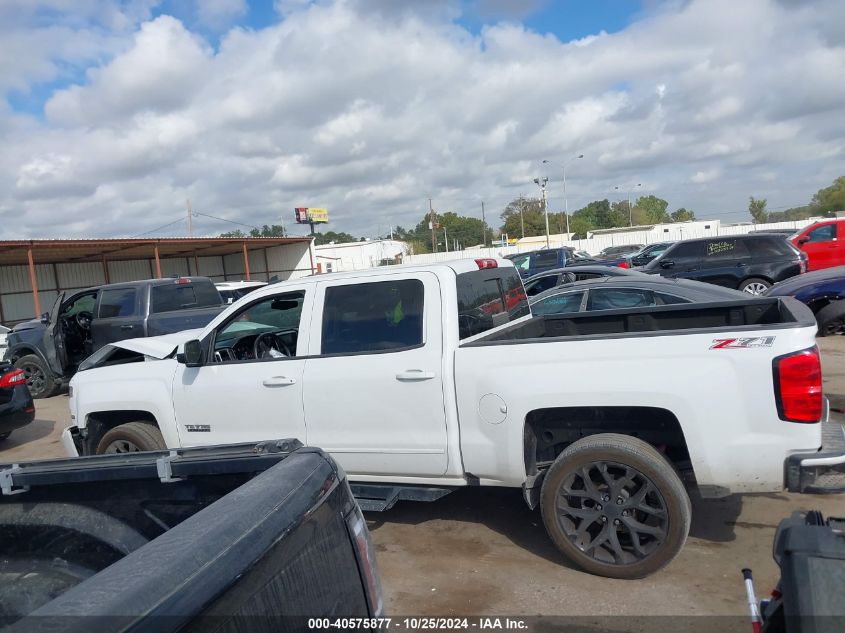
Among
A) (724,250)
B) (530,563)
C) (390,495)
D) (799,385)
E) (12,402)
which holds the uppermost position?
(724,250)

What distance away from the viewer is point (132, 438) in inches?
210

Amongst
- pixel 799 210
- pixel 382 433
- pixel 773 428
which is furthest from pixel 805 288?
pixel 799 210

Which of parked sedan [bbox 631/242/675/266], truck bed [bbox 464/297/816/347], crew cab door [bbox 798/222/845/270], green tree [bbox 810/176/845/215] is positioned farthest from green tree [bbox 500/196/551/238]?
truck bed [bbox 464/297/816/347]

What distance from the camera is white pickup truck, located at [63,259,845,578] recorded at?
11.9ft

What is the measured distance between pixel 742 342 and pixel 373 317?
2351 millimetres

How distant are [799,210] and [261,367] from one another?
94.1 m

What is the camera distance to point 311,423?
185 inches

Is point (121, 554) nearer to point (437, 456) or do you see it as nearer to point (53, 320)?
point (437, 456)

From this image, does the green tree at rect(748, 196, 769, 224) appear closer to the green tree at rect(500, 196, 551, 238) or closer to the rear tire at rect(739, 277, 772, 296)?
the green tree at rect(500, 196, 551, 238)

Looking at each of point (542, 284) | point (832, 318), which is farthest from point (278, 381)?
point (832, 318)

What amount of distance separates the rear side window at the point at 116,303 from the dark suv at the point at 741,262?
11795 mm

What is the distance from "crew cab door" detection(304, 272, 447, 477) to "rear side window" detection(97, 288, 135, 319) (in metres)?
6.93

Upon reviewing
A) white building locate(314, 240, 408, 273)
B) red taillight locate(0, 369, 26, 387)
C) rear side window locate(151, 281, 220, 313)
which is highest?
white building locate(314, 240, 408, 273)

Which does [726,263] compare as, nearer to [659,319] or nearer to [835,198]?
[659,319]
